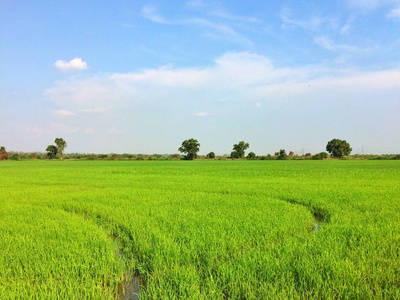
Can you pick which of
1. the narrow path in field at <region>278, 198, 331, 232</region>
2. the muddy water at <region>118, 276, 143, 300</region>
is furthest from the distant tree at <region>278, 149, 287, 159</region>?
the muddy water at <region>118, 276, 143, 300</region>

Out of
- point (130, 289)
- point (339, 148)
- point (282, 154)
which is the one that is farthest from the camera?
point (339, 148)

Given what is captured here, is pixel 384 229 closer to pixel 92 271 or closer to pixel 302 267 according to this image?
pixel 302 267

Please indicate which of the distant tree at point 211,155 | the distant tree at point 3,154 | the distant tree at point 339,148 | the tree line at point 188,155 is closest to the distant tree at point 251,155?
the tree line at point 188,155

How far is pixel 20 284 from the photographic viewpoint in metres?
2.75

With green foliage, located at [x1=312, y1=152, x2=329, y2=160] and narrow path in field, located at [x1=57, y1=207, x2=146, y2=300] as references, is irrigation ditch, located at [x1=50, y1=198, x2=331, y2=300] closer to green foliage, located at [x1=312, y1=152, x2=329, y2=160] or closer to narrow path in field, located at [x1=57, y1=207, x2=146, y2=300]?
narrow path in field, located at [x1=57, y1=207, x2=146, y2=300]

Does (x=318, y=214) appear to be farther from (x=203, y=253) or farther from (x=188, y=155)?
(x=188, y=155)

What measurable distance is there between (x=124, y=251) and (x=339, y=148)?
6898cm

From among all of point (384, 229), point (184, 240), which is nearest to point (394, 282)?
point (384, 229)

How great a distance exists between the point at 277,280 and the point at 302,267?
40 centimetres

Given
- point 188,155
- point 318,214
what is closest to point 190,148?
point 188,155

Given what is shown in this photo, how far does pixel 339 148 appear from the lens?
6278 centimetres

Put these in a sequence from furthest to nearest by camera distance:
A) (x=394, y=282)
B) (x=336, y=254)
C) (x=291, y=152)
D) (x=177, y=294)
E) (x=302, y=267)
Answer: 1. (x=291, y=152)
2. (x=336, y=254)
3. (x=302, y=267)
4. (x=394, y=282)
5. (x=177, y=294)

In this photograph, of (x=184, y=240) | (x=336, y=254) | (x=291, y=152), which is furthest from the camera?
(x=291, y=152)

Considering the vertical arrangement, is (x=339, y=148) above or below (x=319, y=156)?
above
